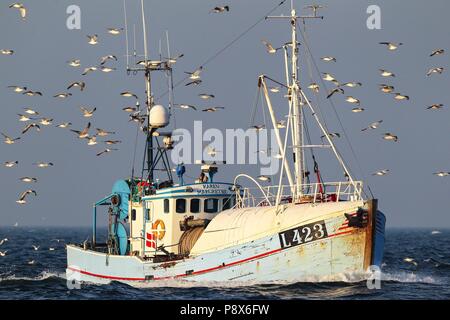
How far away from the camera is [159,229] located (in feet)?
158

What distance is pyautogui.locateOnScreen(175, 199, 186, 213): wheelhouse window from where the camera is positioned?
47.4m

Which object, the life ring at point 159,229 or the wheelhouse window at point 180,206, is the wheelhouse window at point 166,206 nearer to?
the wheelhouse window at point 180,206

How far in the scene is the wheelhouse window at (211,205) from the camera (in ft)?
157

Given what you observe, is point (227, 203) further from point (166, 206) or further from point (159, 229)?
point (159, 229)

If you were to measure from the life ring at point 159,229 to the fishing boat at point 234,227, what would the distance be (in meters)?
0.05

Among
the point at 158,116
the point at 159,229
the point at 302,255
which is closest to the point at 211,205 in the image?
the point at 159,229

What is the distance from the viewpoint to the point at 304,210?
1610 inches

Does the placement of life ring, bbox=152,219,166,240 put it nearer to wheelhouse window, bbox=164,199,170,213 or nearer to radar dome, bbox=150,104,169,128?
wheelhouse window, bbox=164,199,170,213

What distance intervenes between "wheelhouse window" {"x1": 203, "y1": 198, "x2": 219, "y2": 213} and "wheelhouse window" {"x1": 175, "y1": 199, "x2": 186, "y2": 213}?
1.07 metres

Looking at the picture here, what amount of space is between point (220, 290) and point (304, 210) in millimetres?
5070
